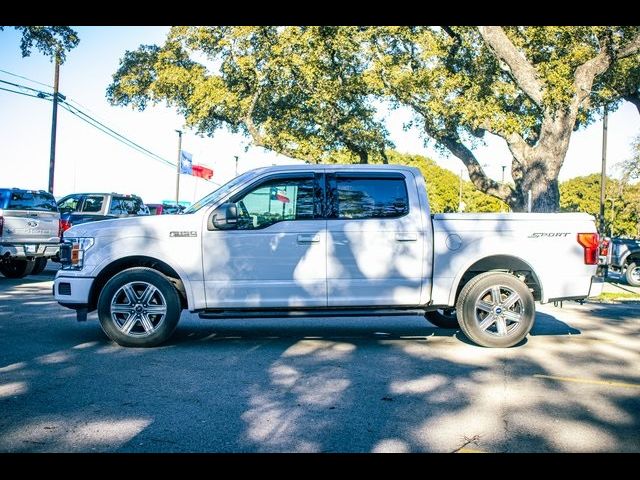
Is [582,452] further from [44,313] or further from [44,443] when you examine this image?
[44,313]

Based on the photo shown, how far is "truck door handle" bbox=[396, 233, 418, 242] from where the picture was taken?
6938mm

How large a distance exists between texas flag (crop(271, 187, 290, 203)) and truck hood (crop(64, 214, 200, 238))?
90 centimetres

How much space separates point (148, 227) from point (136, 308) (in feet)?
3.03

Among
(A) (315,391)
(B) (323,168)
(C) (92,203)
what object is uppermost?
(C) (92,203)

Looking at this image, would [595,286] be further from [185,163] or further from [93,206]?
[185,163]

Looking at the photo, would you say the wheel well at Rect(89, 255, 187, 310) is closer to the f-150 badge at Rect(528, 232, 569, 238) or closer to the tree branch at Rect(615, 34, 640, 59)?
the f-150 badge at Rect(528, 232, 569, 238)

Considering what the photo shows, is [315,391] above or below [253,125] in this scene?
below

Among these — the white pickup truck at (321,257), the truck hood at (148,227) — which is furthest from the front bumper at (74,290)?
the truck hood at (148,227)

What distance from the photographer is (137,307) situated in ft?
22.2

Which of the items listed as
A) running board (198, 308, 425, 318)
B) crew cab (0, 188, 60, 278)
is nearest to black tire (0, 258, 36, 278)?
crew cab (0, 188, 60, 278)

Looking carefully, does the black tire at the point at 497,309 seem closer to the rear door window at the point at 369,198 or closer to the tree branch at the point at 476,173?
the rear door window at the point at 369,198

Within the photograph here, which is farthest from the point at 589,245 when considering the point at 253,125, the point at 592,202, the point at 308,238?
the point at 592,202

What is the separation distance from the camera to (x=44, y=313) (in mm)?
9266

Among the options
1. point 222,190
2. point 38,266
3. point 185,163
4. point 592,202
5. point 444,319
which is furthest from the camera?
point 592,202
